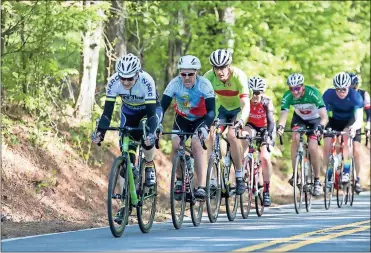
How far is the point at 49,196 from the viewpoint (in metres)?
19.4

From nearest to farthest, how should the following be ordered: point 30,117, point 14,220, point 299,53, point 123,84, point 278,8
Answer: point 123,84 < point 14,220 < point 30,117 < point 278,8 < point 299,53

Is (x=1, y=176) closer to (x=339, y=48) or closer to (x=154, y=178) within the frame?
(x=154, y=178)

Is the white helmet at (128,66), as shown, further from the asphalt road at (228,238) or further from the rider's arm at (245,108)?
the rider's arm at (245,108)

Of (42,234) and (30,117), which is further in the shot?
(30,117)

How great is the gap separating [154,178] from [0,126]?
190 inches

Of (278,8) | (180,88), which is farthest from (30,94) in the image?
(278,8)

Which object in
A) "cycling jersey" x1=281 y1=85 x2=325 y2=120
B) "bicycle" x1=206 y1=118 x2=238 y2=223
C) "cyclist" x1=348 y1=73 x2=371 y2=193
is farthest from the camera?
"cyclist" x1=348 y1=73 x2=371 y2=193

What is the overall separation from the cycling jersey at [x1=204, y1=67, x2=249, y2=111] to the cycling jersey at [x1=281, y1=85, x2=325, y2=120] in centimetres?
285

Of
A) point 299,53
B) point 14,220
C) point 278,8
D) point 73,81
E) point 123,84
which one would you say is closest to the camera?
point 123,84

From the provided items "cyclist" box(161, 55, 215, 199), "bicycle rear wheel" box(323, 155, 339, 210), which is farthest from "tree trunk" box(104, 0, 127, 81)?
"cyclist" box(161, 55, 215, 199)

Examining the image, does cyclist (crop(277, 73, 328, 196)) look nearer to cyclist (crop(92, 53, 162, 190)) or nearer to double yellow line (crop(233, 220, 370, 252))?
double yellow line (crop(233, 220, 370, 252))

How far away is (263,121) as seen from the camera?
63.4 feet

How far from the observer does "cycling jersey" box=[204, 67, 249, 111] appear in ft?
56.5

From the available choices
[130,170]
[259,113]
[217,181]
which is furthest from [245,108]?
[130,170]
